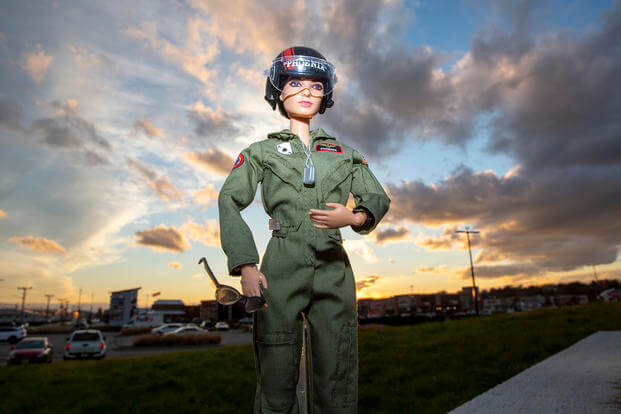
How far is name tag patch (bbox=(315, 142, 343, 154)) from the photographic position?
2578 millimetres

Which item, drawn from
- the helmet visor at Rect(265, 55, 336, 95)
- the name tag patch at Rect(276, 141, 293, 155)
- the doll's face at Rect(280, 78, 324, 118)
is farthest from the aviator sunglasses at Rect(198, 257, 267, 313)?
the helmet visor at Rect(265, 55, 336, 95)

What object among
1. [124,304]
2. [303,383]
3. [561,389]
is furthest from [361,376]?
[124,304]

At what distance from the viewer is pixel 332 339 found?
7.50 ft

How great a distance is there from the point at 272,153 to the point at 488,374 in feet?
18.9

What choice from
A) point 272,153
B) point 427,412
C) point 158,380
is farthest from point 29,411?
point 272,153

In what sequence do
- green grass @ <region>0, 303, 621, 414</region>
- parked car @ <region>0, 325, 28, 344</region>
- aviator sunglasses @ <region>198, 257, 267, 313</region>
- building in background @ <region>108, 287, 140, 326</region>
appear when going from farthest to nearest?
building in background @ <region>108, 287, 140, 326</region> < parked car @ <region>0, 325, 28, 344</region> < green grass @ <region>0, 303, 621, 414</region> < aviator sunglasses @ <region>198, 257, 267, 313</region>

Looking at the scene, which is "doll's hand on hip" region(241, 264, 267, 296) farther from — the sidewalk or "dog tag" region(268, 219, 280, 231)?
the sidewalk

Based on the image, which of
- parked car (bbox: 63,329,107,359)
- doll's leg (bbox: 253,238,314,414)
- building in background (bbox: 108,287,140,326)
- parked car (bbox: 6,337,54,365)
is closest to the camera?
doll's leg (bbox: 253,238,314,414)

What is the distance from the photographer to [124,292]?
49.1m

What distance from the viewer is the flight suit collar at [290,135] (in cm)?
260

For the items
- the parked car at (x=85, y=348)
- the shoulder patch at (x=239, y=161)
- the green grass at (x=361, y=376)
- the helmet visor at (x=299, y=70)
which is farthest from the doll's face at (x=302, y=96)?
the parked car at (x=85, y=348)

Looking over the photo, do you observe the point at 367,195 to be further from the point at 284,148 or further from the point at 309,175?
the point at 284,148

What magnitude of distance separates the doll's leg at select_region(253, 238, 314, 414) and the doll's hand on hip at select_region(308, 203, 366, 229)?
0.27m

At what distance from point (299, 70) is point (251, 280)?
1.37m
